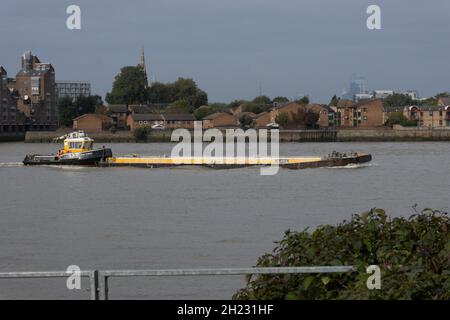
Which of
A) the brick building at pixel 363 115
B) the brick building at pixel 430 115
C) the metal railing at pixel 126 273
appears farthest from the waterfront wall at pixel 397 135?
the metal railing at pixel 126 273

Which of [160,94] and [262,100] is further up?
[160,94]

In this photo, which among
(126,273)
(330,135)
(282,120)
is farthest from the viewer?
(282,120)

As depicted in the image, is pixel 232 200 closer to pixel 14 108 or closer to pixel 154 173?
pixel 154 173

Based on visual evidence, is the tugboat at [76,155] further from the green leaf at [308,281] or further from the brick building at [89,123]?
the brick building at [89,123]

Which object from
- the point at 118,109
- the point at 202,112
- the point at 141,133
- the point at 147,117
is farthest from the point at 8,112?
the point at 202,112

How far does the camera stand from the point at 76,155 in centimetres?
5903

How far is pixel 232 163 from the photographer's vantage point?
189 feet

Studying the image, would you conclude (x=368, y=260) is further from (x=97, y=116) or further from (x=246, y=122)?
(x=97, y=116)

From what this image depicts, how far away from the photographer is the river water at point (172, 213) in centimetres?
1762

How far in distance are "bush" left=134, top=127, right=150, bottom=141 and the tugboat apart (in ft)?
212

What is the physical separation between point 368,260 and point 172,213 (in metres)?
22.6

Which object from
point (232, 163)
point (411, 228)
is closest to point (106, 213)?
point (411, 228)

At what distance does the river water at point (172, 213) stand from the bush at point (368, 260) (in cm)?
751
